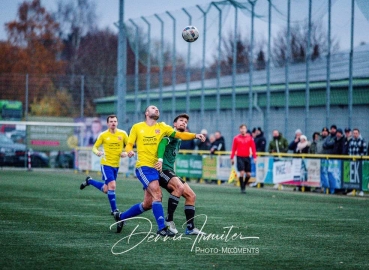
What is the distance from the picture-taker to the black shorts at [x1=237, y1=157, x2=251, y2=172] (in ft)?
89.0

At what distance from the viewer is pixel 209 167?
3412 cm

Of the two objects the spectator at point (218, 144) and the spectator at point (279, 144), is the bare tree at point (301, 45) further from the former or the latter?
the spectator at point (279, 144)

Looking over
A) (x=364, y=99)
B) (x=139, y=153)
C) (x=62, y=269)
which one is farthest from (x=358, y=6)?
(x=62, y=269)

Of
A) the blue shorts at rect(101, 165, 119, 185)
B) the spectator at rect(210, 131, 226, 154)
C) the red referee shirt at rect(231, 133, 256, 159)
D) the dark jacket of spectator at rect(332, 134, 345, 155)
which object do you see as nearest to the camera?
the blue shorts at rect(101, 165, 119, 185)

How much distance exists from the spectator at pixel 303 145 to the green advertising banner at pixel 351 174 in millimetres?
2475

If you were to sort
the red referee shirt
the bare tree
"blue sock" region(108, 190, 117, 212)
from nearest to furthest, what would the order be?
"blue sock" region(108, 190, 117, 212), the red referee shirt, the bare tree

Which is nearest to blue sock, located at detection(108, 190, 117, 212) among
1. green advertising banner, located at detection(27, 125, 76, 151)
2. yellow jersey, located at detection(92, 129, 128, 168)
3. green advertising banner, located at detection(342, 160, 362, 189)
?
yellow jersey, located at detection(92, 129, 128, 168)

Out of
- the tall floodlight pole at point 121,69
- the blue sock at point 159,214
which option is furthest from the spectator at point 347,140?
the blue sock at point 159,214

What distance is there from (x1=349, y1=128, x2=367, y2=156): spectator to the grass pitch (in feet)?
14.6

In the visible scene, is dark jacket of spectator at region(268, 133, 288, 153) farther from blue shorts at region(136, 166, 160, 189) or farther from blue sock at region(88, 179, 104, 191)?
blue shorts at region(136, 166, 160, 189)

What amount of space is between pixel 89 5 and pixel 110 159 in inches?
2650

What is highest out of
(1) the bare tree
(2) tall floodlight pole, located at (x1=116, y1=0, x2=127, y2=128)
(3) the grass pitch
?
(1) the bare tree

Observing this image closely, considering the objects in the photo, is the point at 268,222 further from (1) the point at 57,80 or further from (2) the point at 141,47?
(1) the point at 57,80

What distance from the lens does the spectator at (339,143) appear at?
27297mm
